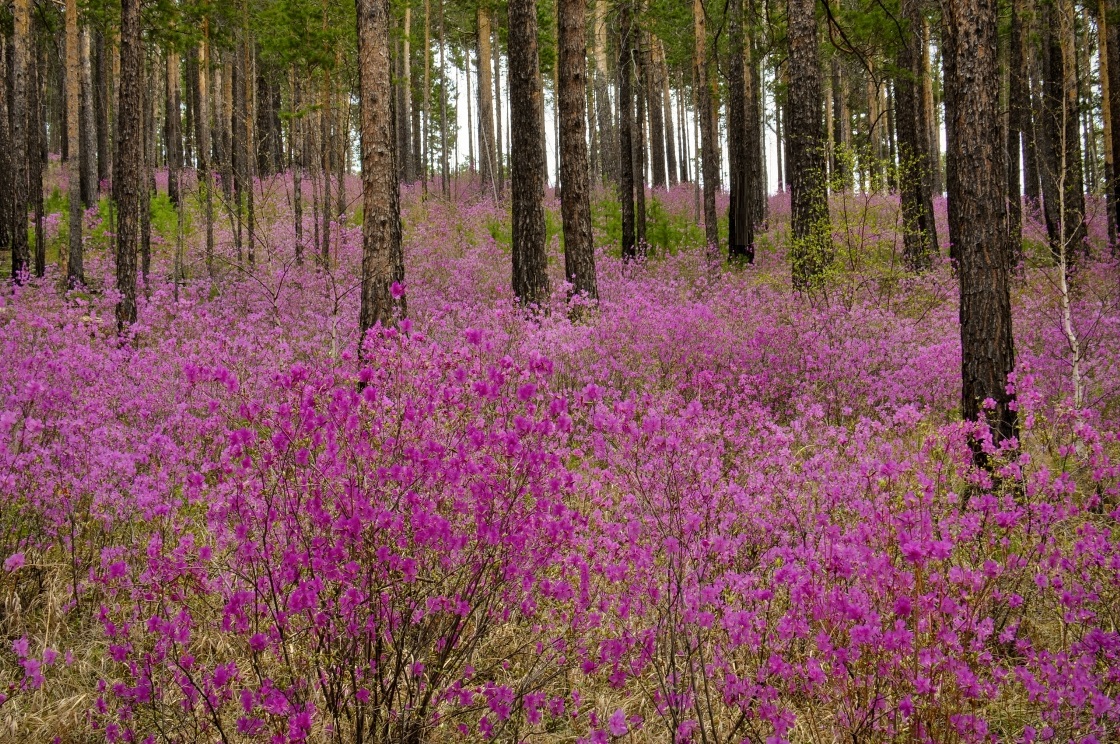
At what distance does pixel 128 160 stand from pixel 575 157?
5.94m

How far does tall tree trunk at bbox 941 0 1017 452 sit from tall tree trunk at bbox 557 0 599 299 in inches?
218

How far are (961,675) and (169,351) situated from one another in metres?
7.24

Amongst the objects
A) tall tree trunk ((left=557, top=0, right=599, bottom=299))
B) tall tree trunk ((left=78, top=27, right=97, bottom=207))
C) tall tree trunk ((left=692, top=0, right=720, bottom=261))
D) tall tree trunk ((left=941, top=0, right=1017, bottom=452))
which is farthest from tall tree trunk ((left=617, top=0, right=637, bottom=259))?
tall tree trunk ((left=78, top=27, right=97, bottom=207))

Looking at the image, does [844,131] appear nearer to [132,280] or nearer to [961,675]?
[132,280]

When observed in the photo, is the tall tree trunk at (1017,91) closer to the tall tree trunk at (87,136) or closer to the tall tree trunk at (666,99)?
the tall tree trunk at (666,99)

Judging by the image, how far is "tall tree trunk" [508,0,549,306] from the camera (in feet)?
33.9

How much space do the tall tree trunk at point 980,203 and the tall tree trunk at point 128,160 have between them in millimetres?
9465

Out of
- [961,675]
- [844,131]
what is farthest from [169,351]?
[844,131]

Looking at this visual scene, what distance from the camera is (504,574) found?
8.56 ft

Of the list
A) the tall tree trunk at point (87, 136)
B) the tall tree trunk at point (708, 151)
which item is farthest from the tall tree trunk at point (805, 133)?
the tall tree trunk at point (87, 136)

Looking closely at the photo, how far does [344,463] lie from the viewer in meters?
2.79

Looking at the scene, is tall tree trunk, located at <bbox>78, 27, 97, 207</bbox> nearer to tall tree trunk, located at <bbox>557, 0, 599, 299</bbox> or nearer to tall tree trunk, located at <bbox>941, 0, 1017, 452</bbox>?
tall tree trunk, located at <bbox>557, 0, 599, 299</bbox>

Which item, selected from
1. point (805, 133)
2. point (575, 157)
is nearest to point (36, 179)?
point (575, 157)

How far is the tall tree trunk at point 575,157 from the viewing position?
32.6 ft
